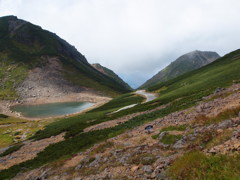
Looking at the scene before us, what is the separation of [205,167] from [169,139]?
6.86 metres

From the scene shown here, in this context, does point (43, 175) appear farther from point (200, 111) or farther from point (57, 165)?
point (200, 111)

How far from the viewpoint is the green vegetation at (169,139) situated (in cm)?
1545

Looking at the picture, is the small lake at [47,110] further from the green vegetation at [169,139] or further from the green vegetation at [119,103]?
the green vegetation at [169,139]

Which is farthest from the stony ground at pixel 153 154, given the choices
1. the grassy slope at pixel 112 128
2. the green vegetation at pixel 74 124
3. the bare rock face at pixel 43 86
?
the bare rock face at pixel 43 86

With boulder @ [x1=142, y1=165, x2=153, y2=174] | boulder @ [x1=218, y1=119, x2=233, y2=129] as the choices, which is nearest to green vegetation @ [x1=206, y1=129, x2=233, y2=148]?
boulder @ [x1=218, y1=119, x2=233, y2=129]

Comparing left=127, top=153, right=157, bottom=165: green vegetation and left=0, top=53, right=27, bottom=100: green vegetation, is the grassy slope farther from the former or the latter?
left=0, top=53, right=27, bottom=100: green vegetation

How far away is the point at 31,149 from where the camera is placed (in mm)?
35938

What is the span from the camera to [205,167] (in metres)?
9.15

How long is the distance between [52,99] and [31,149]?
126 meters

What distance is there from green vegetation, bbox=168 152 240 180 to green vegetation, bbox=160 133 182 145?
4.83m

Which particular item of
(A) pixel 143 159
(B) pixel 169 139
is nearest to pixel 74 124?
(B) pixel 169 139

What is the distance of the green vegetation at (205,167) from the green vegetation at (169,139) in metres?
4.83

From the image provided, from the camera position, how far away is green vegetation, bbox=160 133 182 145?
→ 15452 mm

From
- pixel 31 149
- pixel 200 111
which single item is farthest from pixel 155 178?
pixel 31 149
